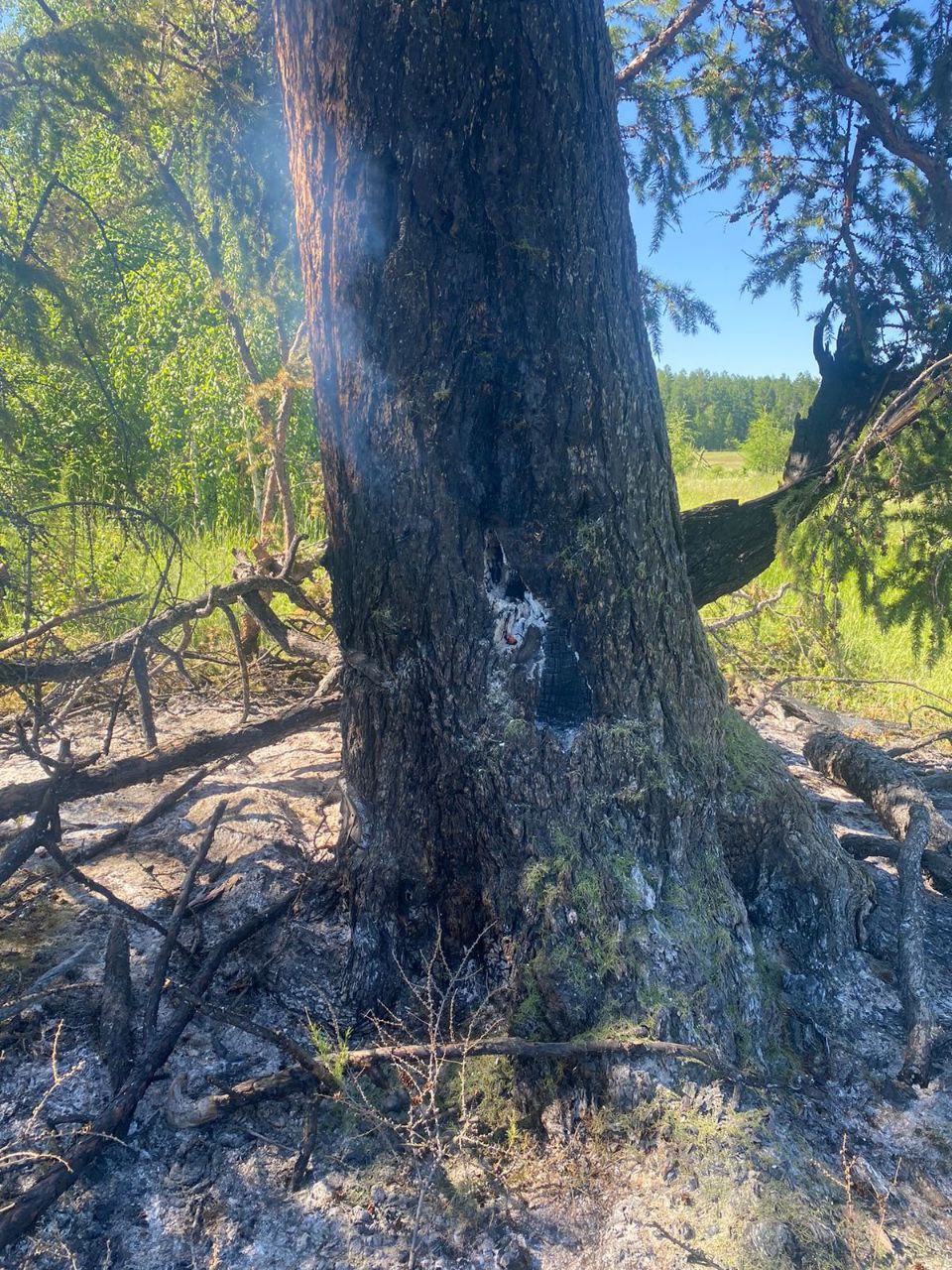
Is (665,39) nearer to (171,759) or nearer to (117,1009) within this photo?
(171,759)

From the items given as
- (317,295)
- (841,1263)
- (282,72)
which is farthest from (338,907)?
(282,72)

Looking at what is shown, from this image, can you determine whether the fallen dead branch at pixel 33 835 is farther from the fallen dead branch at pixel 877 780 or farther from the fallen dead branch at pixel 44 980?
the fallen dead branch at pixel 877 780

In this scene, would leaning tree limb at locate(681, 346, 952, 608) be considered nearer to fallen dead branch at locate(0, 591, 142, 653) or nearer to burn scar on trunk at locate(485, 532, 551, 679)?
burn scar on trunk at locate(485, 532, 551, 679)

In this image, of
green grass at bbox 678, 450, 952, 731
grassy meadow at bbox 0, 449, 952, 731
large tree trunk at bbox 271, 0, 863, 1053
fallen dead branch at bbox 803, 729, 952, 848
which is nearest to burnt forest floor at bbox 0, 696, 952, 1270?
large tree trunk at bbox 271, 0, 863, 1053

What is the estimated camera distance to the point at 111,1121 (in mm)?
1781

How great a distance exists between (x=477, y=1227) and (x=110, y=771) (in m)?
1.78

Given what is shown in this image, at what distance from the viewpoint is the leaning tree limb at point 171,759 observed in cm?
250

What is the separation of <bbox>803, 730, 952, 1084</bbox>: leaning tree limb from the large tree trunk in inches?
16.2

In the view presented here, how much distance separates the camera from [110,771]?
2.68 meters

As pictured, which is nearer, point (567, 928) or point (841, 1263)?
point (841, 1263)

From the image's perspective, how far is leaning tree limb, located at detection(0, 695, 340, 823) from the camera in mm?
2502

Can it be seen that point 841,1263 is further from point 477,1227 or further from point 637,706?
point 637,706

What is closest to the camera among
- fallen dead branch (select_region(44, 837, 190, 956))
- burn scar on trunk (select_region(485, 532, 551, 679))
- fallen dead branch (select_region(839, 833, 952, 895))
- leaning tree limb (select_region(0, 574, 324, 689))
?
burn scar on trunk (select_region(485, 532, 551, 679))

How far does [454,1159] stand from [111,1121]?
2.55 feet
